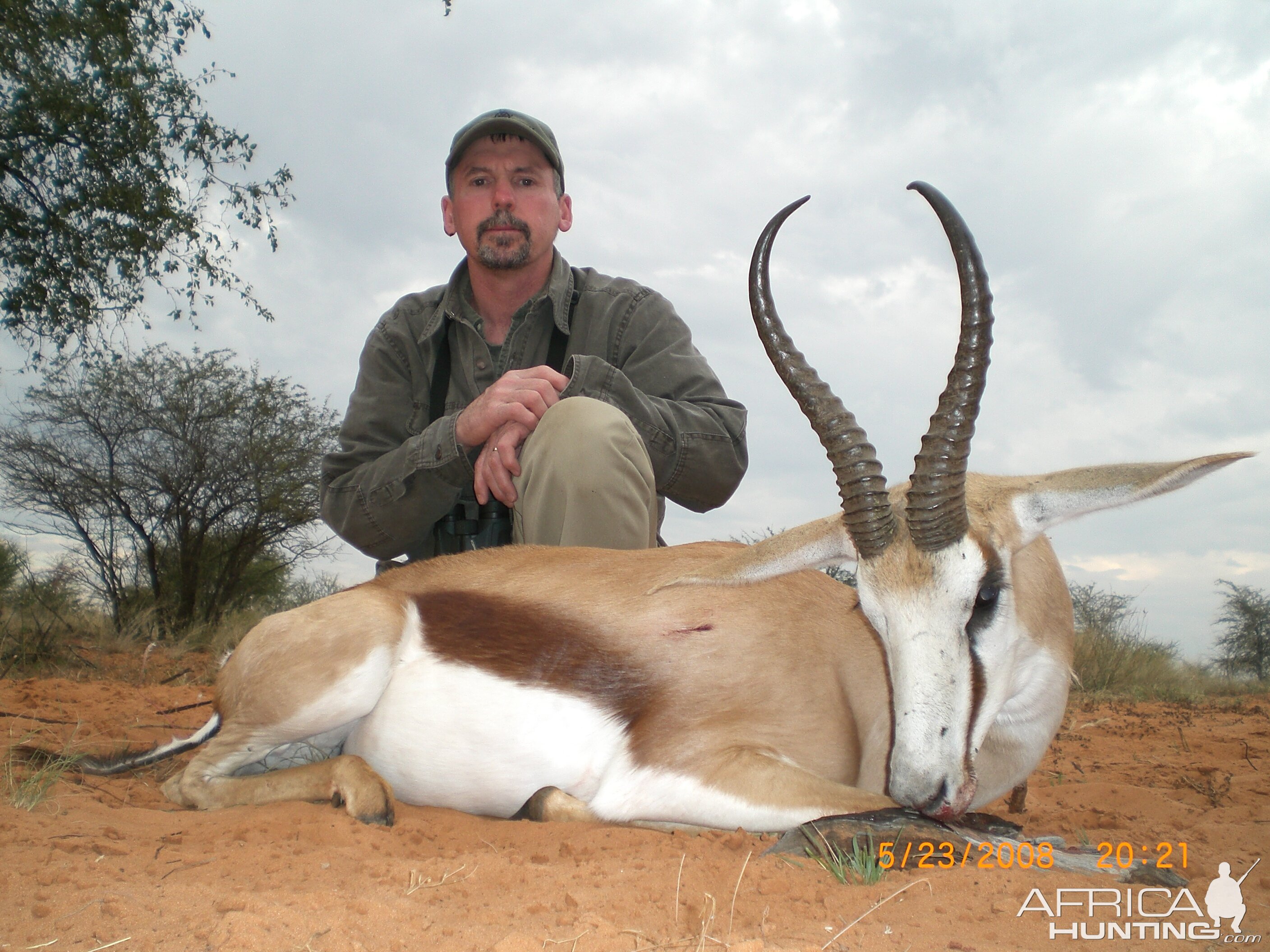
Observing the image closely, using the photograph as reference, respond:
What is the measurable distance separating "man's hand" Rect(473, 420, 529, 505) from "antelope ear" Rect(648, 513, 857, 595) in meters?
1.27

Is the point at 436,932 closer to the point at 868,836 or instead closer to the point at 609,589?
the point at 868,836

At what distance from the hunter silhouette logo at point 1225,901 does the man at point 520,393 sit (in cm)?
230

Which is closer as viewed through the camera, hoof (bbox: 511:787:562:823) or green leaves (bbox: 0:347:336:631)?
hoof (bbox: 511:787:562:823)

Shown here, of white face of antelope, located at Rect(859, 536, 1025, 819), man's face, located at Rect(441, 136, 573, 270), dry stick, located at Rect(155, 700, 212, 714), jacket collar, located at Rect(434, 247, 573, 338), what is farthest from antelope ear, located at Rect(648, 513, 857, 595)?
dry stick, located at Rect(155, 700, 212, 714)

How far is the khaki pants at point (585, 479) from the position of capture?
3.62 metres

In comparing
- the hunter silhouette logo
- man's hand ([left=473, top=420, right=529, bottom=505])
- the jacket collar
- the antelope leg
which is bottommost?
the hunter silhouette logo

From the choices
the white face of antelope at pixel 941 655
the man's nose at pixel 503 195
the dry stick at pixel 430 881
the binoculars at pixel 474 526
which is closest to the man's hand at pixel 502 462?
the binoculars at pixel 474 526

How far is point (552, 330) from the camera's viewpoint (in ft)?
16.3

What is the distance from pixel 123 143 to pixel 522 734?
678cm

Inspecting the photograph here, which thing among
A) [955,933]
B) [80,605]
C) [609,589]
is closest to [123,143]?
[80,605]

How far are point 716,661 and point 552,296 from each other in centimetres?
262

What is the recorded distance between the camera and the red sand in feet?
5.50

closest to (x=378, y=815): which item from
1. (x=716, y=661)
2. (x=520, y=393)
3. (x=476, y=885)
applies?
(x=476, y=885)

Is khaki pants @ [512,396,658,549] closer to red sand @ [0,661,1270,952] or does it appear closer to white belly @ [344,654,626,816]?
white belly @ [344,654,626,816]
